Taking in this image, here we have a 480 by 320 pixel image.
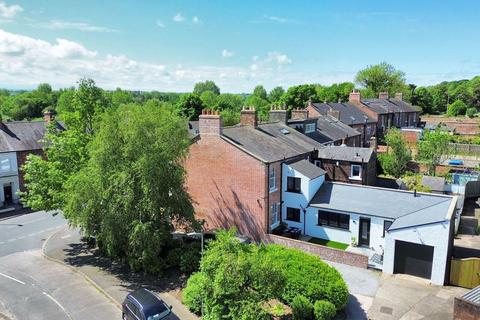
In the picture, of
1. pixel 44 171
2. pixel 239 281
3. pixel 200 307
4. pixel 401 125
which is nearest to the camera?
pixel 239 281

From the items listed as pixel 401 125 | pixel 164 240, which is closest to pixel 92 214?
pixel 164 240

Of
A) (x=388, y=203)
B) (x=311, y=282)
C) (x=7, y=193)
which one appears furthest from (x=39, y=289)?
(x=388, y=203)

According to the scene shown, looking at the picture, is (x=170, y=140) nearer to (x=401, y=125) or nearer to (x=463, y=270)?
(x=463, y=270)

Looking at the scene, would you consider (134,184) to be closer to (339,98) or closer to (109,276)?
(109,276)

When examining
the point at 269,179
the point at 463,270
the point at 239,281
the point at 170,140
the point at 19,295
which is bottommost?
the point at 19,295

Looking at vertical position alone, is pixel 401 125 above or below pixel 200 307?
above

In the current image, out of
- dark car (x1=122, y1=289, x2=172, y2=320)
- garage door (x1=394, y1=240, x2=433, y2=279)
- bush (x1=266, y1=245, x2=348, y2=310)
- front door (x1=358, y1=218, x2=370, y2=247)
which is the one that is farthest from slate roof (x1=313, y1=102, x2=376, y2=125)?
dark car (x1=122, y1=289, x2=172, y2=320)

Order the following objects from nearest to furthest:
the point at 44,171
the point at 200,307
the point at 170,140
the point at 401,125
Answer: the point at 200,307 → the point at 170,140 → the point at 44,171 → the point at 401,125

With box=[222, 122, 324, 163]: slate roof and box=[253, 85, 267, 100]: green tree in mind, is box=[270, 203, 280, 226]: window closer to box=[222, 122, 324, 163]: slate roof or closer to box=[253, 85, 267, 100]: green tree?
box=[222, 122, 324, 163]: slate roof
